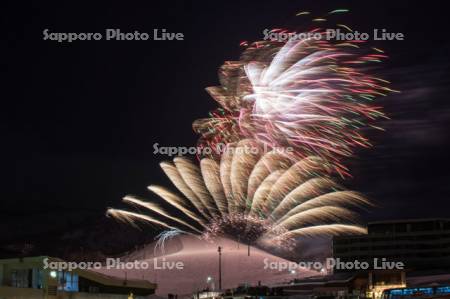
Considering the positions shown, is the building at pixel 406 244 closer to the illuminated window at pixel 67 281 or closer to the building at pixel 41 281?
the building at pixel 41 281

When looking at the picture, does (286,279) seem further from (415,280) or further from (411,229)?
(411,229)

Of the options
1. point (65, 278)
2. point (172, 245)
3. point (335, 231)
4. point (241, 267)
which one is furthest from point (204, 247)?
point (65, 278)

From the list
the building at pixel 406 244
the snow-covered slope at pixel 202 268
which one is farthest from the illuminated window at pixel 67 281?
the building at pixel 406 244

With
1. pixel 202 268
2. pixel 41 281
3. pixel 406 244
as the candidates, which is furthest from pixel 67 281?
pixel 406 244

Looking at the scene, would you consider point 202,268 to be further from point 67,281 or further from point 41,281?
point 41,281

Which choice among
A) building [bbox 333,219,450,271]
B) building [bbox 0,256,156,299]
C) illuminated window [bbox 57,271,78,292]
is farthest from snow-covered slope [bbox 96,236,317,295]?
illuminated window [bbox 57,271,78,292]
